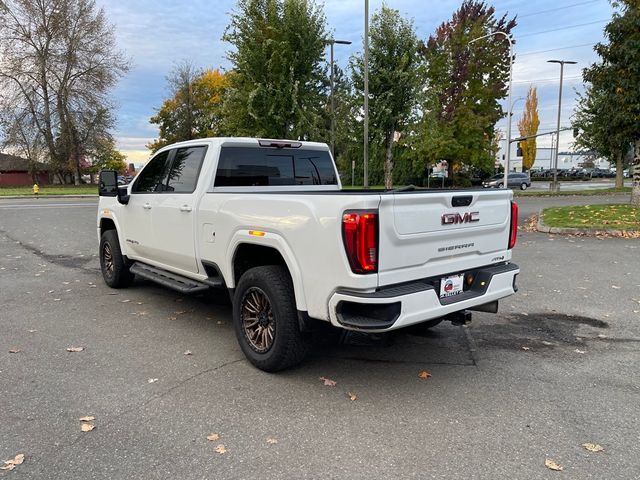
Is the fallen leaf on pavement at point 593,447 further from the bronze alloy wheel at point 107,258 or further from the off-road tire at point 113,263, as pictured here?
the bronze alloy wheel at point 107,258

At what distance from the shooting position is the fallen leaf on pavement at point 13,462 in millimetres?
2812

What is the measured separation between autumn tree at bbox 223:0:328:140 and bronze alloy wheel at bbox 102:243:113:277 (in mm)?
14506

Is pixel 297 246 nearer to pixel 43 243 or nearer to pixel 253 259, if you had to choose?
pixel 253 259

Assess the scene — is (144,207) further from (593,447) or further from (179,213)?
(593,447)

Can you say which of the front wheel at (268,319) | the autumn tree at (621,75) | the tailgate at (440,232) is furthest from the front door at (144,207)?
the autumn tree at (621,75)

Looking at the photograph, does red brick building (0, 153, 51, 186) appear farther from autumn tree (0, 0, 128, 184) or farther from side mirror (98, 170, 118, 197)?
side mirror (98, 170, 118, 197)

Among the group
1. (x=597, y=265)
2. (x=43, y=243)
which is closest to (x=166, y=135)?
(x=43, y=243)

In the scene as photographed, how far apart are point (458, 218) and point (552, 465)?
5.79ft

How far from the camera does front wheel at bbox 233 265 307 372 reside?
380 centimetres

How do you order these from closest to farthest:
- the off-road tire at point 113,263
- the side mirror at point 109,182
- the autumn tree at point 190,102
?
the side mirror at point 109,182, the off-road tire at point 113,263, the autumn tree at point 190,102

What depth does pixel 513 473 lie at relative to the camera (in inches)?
107

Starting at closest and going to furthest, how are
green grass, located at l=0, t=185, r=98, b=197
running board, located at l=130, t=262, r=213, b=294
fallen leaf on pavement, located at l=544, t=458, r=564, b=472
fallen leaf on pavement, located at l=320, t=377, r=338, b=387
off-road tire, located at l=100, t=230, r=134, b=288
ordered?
fallen leaf on pavement, located at l=544, t=458, r=564, b=472
fallen leaf on pavement, located at l=320, t=377, r=338, b=387
running board, located at l=130, t=262, r=213, b=294
off-road tire, located at l=100, t=230, r=134, b=288
green grass, located at l=0, t=185, r=98, b=197

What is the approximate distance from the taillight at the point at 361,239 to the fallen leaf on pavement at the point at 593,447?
1.66 m

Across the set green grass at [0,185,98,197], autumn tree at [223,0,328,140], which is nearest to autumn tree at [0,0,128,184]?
green grass at [0,185,98,197]
